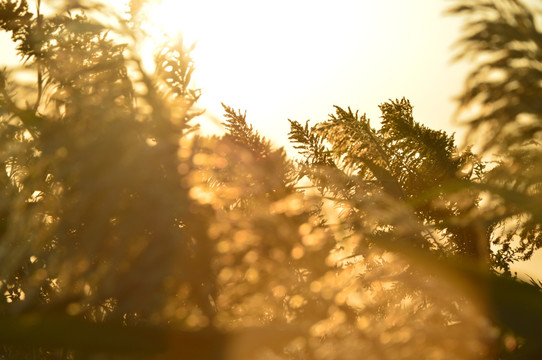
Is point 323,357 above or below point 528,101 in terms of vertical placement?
Answer: below

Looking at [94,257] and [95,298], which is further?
[94,257]

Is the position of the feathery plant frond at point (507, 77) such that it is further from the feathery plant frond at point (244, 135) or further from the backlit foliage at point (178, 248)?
the feathery plant frond at point (244, 135)

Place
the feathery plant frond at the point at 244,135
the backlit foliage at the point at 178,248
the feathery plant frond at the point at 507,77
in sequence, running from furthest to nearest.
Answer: the feathery plant frond at the point at 244,135 → the feathery plant frond at the point at 507,77 → the backlit foliage at the point at 178,248

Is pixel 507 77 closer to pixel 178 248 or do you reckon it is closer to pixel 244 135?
pixel 178 248

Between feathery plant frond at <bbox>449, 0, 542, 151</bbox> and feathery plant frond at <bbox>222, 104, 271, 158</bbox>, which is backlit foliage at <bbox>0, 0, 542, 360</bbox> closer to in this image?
feathery plant frond at <bbox>449, 0, 542, 151</bbox>

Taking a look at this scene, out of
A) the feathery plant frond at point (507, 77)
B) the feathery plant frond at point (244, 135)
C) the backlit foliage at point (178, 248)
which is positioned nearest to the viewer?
the backlit foliage at point (178, 248)

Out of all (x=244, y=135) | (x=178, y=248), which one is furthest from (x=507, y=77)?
(x=244, y=135)

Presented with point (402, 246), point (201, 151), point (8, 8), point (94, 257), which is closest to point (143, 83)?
point (201, 151)

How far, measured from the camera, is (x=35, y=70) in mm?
2475

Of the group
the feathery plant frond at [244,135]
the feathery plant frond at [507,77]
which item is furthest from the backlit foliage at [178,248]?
the feathery plant frond at [244,135]

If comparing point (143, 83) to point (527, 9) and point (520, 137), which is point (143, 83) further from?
point (527, 9)

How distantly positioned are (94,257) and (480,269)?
1400mm

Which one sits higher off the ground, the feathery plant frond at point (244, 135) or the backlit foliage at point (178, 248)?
the feathery plant frond at point (244, 135)

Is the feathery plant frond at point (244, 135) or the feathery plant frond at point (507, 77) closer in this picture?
the feathery plant frond at point (507, 77)
